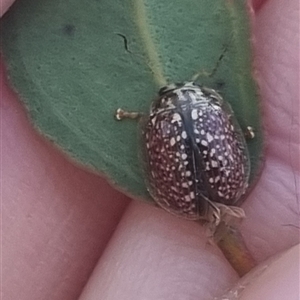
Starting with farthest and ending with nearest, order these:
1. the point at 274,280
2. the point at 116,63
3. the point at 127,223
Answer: the point at 127,223, the point at 116,63, the point at 274,280

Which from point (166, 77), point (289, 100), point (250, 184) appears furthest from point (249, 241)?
point (166, 77)

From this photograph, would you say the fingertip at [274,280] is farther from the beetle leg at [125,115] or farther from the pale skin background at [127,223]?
the beetle leg at [125,115]

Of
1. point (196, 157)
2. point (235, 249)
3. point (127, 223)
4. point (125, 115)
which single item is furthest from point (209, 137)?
point (127, 223)

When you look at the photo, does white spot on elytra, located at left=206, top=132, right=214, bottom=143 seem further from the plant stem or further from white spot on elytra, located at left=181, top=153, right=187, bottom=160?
the plant stem

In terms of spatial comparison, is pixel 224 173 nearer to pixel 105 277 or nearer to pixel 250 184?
pixel 250 184

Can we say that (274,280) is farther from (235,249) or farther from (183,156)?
(183,156)

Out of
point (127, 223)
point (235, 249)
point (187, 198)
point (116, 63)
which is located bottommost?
point (127, 223)

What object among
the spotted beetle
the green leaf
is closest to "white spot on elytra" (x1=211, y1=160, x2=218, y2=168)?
the spotted beetle
